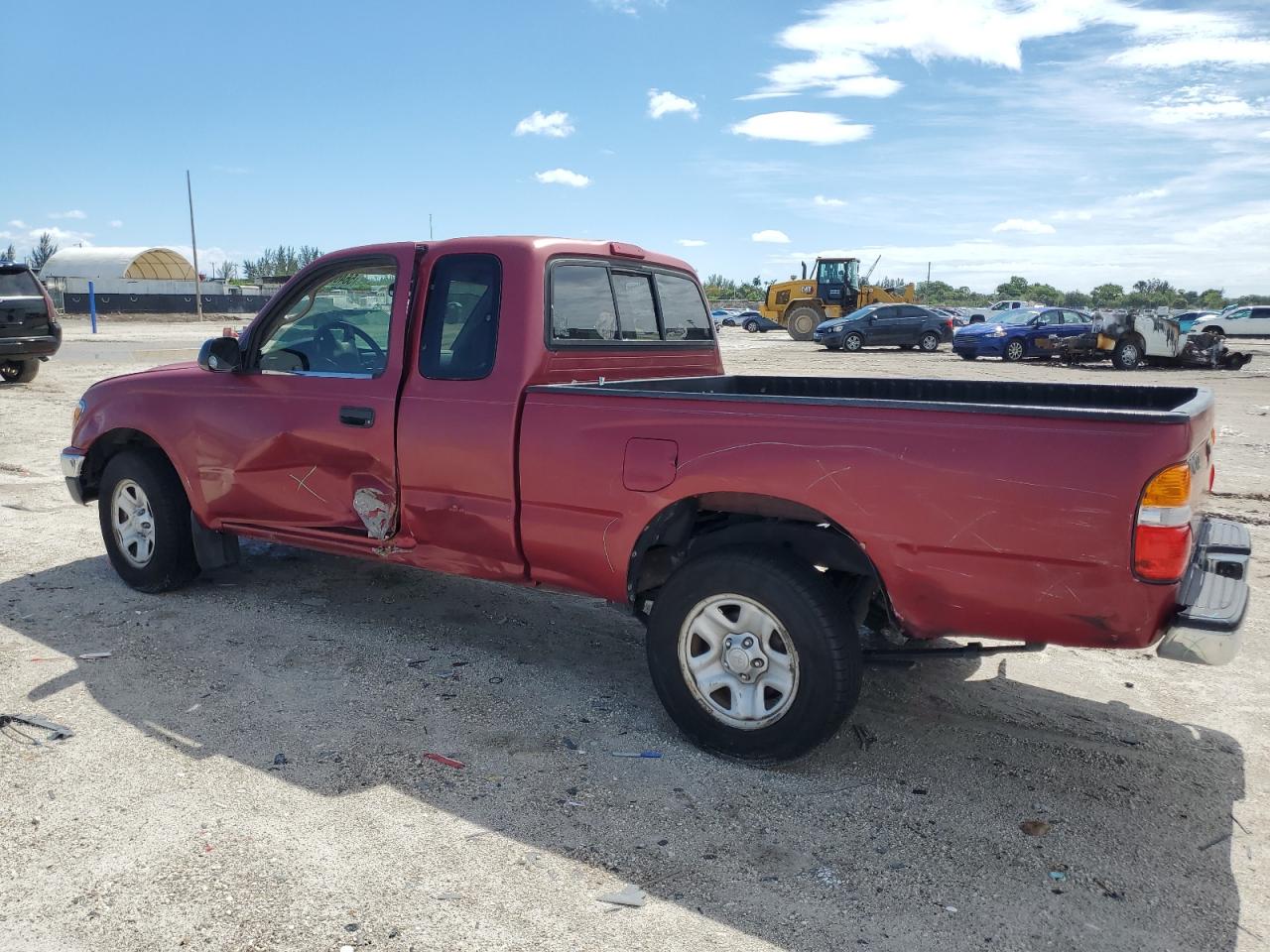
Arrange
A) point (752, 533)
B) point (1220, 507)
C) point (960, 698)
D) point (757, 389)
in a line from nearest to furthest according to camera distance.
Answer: point (752, 533)
point (960, 698)
point (757, 389)
point (1220, 507)

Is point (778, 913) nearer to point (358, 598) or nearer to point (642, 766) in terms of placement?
point (642, 766)

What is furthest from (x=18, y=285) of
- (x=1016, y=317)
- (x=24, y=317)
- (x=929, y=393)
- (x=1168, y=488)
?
(x=1016, y=317)

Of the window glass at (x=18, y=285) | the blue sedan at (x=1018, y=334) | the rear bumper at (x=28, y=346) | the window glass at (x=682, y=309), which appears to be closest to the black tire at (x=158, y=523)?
the window glass at (x=682, y=309)

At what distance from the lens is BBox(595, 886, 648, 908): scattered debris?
2.95m

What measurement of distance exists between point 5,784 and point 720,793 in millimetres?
2537

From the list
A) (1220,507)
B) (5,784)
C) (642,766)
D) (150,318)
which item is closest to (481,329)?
(642,766)

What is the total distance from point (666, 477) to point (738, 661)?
0.74 metres

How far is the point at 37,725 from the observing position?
4043mm

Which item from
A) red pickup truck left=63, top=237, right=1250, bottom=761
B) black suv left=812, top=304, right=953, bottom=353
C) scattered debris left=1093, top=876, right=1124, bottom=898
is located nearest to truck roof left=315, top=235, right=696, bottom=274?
red pickup truck left=63, top=237, right=1250, bottom=761

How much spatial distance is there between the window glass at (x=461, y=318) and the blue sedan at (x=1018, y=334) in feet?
80.1

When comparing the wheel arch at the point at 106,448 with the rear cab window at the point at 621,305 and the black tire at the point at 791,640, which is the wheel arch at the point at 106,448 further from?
the black tire at the point at 791,640

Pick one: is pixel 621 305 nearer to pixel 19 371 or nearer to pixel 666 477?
pixel 666 477

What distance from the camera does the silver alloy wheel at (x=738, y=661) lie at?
3.68 metres

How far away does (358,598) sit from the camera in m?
5.81
